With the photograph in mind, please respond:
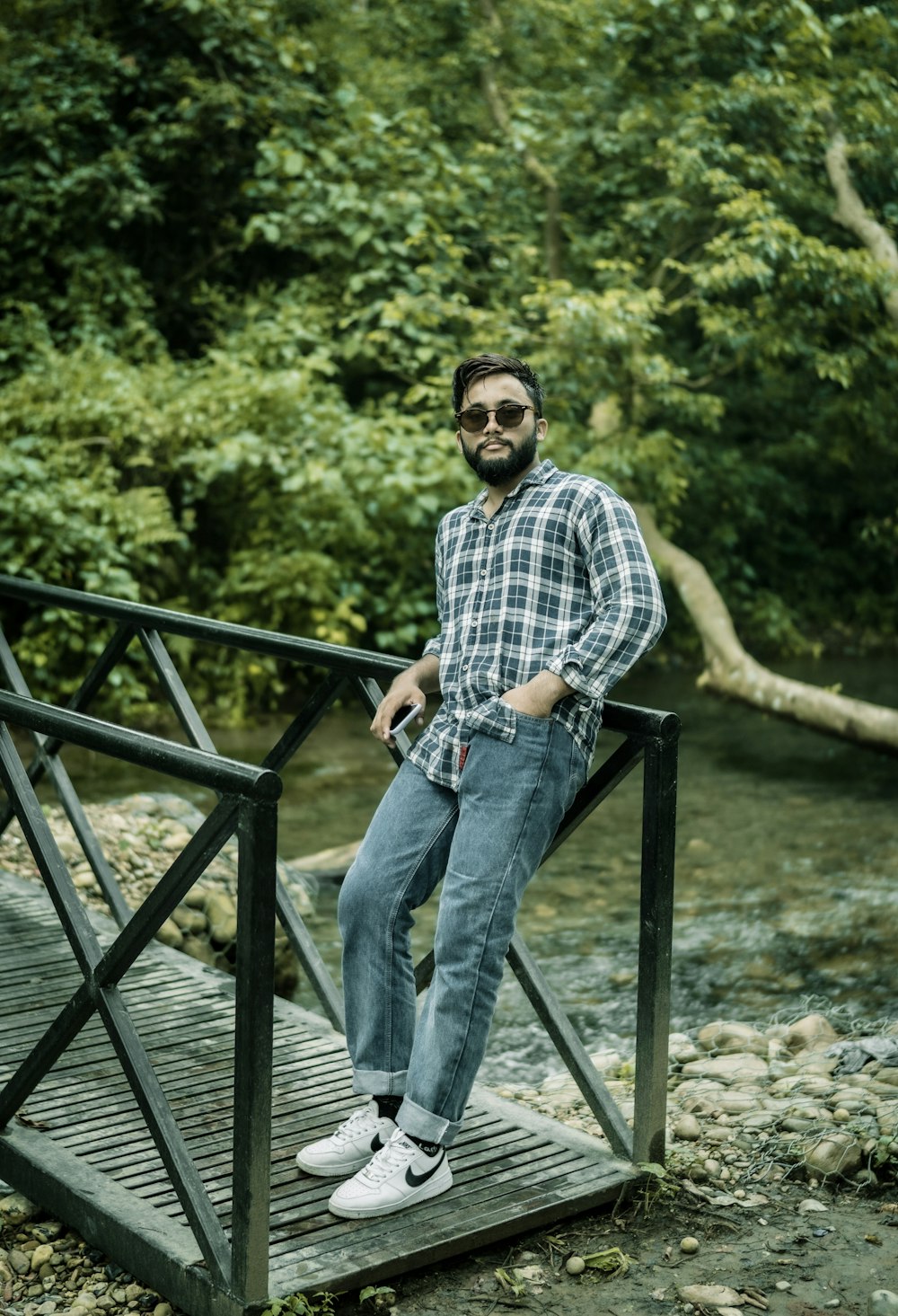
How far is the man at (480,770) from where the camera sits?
2.69 meters

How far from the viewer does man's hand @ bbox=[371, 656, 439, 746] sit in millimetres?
3051

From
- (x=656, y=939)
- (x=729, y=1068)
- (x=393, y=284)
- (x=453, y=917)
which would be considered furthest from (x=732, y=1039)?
(x=393, y=284)

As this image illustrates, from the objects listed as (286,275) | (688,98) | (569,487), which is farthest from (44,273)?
(569,487)

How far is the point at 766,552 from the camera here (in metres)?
13.9

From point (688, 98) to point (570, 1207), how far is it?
8811 millimetres

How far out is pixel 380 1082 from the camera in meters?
2.86

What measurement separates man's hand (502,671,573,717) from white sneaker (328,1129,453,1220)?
0.87 metres

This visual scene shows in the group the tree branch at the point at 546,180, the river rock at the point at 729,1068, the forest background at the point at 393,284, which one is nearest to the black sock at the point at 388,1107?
the river rock at the point at 729,1068

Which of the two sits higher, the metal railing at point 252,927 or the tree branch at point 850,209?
the tree branch at point 850,209

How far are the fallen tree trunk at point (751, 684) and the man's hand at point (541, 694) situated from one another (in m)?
5.76

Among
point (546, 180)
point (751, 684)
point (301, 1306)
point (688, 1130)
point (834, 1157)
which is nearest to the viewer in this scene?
point (301, 1306)

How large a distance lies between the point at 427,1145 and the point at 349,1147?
205 millimetres

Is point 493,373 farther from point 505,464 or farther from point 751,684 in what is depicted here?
point 751,684

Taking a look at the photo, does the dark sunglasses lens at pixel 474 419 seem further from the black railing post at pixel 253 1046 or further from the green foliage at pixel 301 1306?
the green foliage at pixel 301 1306
